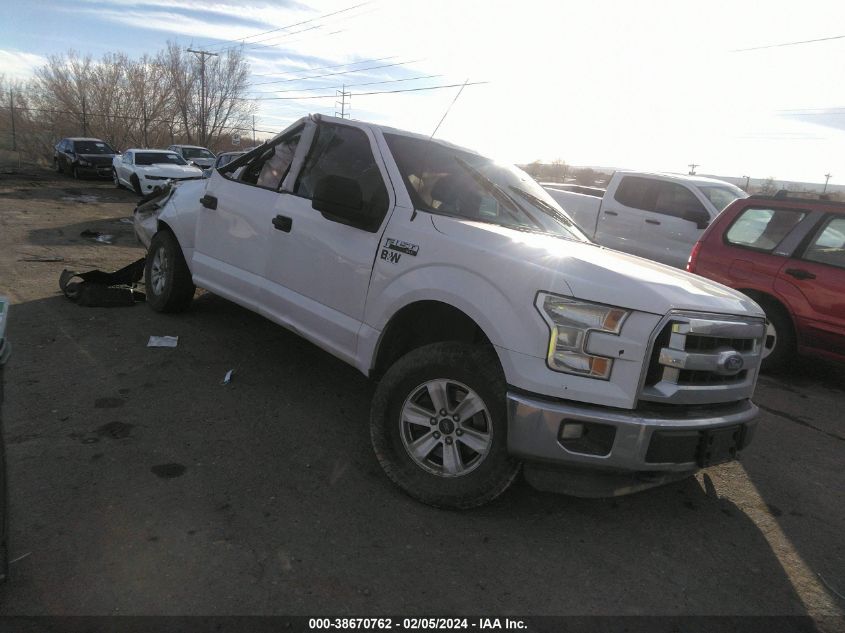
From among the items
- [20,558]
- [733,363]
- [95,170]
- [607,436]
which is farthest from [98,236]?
[95,170]

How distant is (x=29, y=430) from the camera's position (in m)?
3.37

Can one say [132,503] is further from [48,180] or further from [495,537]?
[48,180]

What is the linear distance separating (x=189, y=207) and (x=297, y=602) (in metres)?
4.04

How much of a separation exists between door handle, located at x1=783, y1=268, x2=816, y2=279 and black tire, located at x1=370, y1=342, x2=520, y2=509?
4251 millimetres

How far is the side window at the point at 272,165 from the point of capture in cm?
437

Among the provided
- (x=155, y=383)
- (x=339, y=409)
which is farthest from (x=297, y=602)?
(x=155, y=383)

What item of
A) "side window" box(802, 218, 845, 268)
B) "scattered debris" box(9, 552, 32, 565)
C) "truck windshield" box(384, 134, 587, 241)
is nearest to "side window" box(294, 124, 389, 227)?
"truck windshield" box(384, 134, 587, 241)

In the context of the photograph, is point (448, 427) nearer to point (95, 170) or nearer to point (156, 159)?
point (156, 159)

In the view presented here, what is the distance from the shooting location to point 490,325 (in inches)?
108

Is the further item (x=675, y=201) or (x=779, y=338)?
(x=675, y=201)

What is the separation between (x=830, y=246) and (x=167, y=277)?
20.6 ft

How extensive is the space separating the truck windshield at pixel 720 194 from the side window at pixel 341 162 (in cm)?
672

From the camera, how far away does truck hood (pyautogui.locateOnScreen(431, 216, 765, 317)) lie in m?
2.59

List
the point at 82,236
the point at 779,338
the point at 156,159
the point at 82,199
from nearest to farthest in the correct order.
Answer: the point at 779,338, the point at 82,236, the point at 82,199, the point at 156,159
